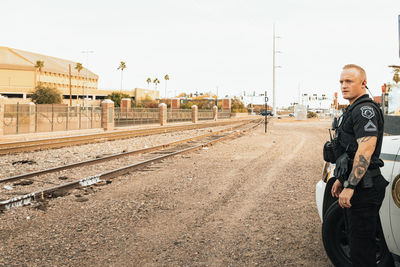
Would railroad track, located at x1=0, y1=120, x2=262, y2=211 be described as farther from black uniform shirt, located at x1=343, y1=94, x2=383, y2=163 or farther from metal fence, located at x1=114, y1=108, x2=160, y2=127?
metal fence, located at x1=114, y1=108, x2=160, y2=127

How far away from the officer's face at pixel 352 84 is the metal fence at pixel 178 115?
41.4m

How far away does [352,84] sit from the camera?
2.79 metres

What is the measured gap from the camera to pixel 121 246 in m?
4.47

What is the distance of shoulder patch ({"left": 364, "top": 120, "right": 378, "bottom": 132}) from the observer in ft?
8.38

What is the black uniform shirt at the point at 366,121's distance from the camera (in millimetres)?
2562

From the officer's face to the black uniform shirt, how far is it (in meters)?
0.15

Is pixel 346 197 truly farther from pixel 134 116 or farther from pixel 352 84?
pixel 134 116

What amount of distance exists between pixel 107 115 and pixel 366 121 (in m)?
29.7

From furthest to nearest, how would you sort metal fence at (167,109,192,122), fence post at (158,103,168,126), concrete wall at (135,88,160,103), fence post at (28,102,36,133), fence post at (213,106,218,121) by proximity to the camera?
concrete wall at (135,88,160,103)
fence post at (213,106,218,121)
metal fence at (167,109,192,122)
fence post at (158,103,168,126)
fence post at (28,102,36,133)

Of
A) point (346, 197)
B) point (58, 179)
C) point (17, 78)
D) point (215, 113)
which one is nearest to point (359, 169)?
point (346, 197)

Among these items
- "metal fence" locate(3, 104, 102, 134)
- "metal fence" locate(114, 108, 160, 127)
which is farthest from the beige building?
"metal fence" locate(3, 104, 102, 134)

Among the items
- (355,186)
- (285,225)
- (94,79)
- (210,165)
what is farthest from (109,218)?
(94,79)

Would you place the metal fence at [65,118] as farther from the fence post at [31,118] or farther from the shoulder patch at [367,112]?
the shoulder patch at [367,112]

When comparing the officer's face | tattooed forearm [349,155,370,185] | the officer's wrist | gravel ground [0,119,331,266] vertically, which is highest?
the officer's face
